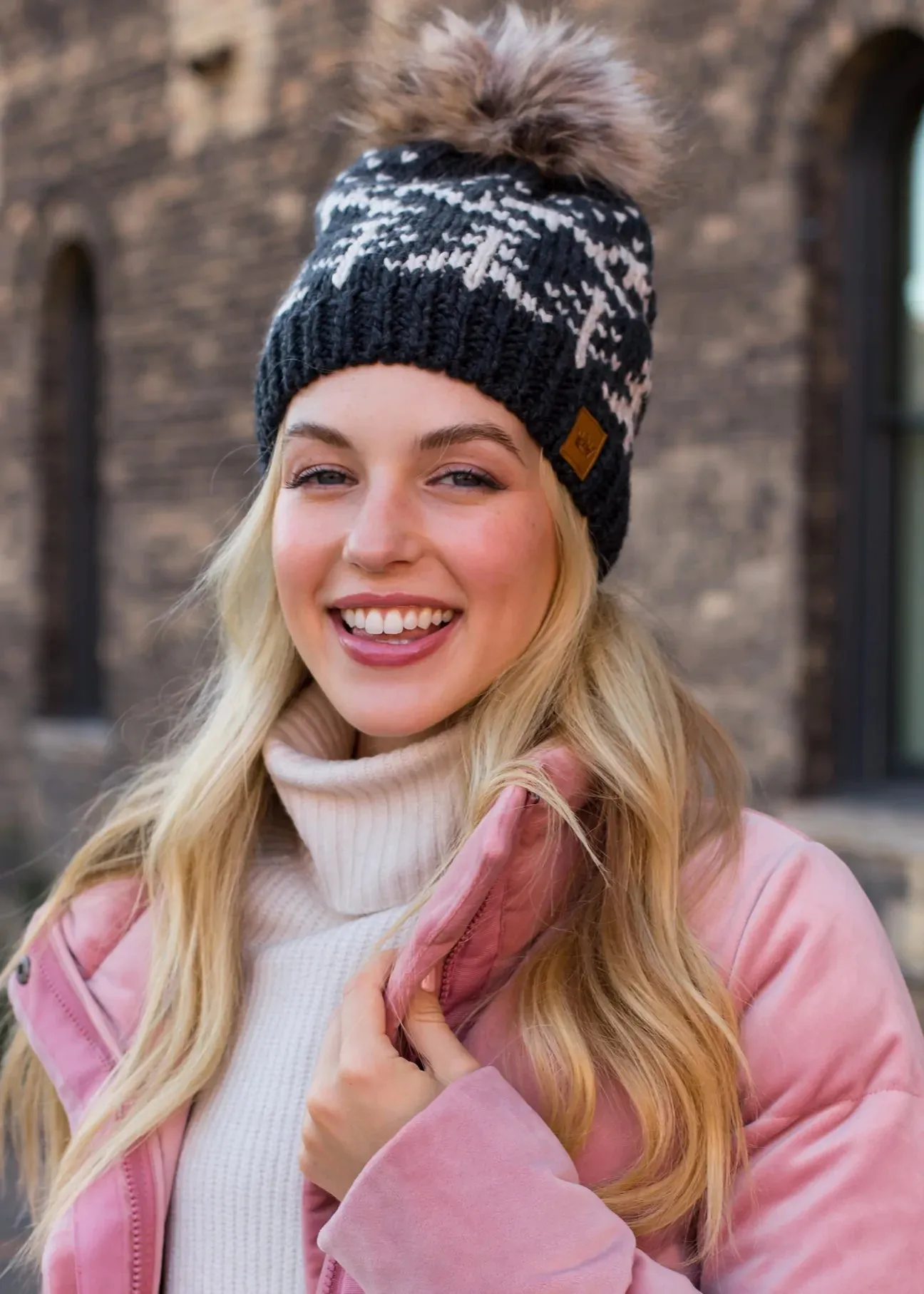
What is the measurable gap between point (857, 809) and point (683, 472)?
4.13 feet

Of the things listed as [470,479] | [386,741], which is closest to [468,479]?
[470,479]

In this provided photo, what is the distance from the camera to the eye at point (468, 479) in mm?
1793

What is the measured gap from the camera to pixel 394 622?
1.79 metres

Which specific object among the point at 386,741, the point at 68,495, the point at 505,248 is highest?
the point at 505,248

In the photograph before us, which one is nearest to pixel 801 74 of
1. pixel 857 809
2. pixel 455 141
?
pixel 857 809

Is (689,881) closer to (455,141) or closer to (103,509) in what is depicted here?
(455,141)

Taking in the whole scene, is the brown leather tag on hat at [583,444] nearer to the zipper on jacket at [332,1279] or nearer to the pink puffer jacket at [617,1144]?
the pink puffer jacket at [617,1144]

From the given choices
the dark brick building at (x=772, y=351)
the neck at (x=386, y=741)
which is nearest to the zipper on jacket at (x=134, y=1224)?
the neck at (x=386, y=741)

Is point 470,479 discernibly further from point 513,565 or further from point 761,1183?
point 761,1183

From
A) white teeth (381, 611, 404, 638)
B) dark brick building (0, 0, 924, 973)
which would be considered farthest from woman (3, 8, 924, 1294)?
dark brick building (0, 0, 924, 973)

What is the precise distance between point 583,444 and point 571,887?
58 centimetres

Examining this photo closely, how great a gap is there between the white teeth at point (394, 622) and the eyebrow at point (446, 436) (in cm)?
21

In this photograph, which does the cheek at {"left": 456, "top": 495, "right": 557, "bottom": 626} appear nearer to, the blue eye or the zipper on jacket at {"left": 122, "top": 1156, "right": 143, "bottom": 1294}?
the blue eye

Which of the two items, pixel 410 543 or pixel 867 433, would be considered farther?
pixel 867 433
